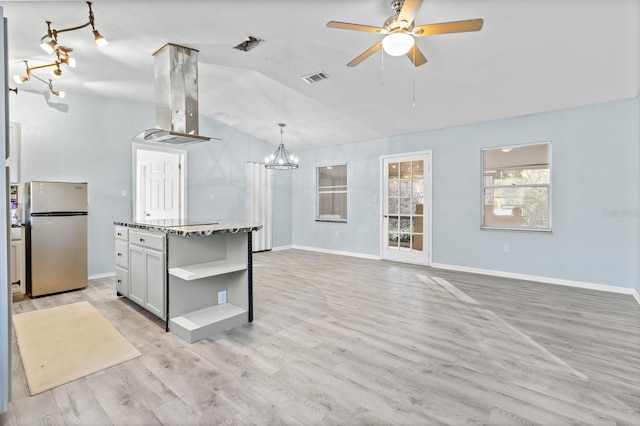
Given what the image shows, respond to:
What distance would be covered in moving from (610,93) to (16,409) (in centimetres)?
637

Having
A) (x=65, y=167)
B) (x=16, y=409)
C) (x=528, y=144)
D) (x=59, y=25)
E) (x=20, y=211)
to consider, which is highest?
(x=59, y=25)

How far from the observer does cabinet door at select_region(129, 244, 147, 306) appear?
3230 millimetres

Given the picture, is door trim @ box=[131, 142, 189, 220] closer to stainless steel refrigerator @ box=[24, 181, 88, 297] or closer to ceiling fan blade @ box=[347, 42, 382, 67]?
stainless steel refrigerator @ box=[24, 181, 88, 297]

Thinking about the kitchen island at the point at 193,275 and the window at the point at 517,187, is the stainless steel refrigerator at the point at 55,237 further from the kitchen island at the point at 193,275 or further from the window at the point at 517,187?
the window at the point at 517,187

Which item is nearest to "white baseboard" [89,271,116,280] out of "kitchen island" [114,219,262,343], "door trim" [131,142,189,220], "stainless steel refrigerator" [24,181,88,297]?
"stainless steel refrigerator" [24,181,88,297]

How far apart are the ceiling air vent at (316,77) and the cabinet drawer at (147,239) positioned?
9.22ft

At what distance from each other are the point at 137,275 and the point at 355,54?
3420 mm

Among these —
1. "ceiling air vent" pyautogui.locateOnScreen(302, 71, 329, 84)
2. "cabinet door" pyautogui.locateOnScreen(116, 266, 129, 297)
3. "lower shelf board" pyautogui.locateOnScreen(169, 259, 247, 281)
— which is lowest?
"cabinet door" pyautogui.locateOnScreen(116, 266, 129, 297)

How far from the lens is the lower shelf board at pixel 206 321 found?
2.68 metres

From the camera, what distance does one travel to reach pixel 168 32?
10.5ft

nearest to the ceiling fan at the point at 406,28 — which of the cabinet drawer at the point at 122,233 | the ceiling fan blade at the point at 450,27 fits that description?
the ceiling fan blade at the point at 450,27

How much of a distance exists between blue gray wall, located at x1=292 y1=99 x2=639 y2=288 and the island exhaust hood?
3924 millimetres

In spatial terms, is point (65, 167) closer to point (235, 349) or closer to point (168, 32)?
point (168, 32)

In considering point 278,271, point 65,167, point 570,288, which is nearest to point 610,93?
point 570,288
